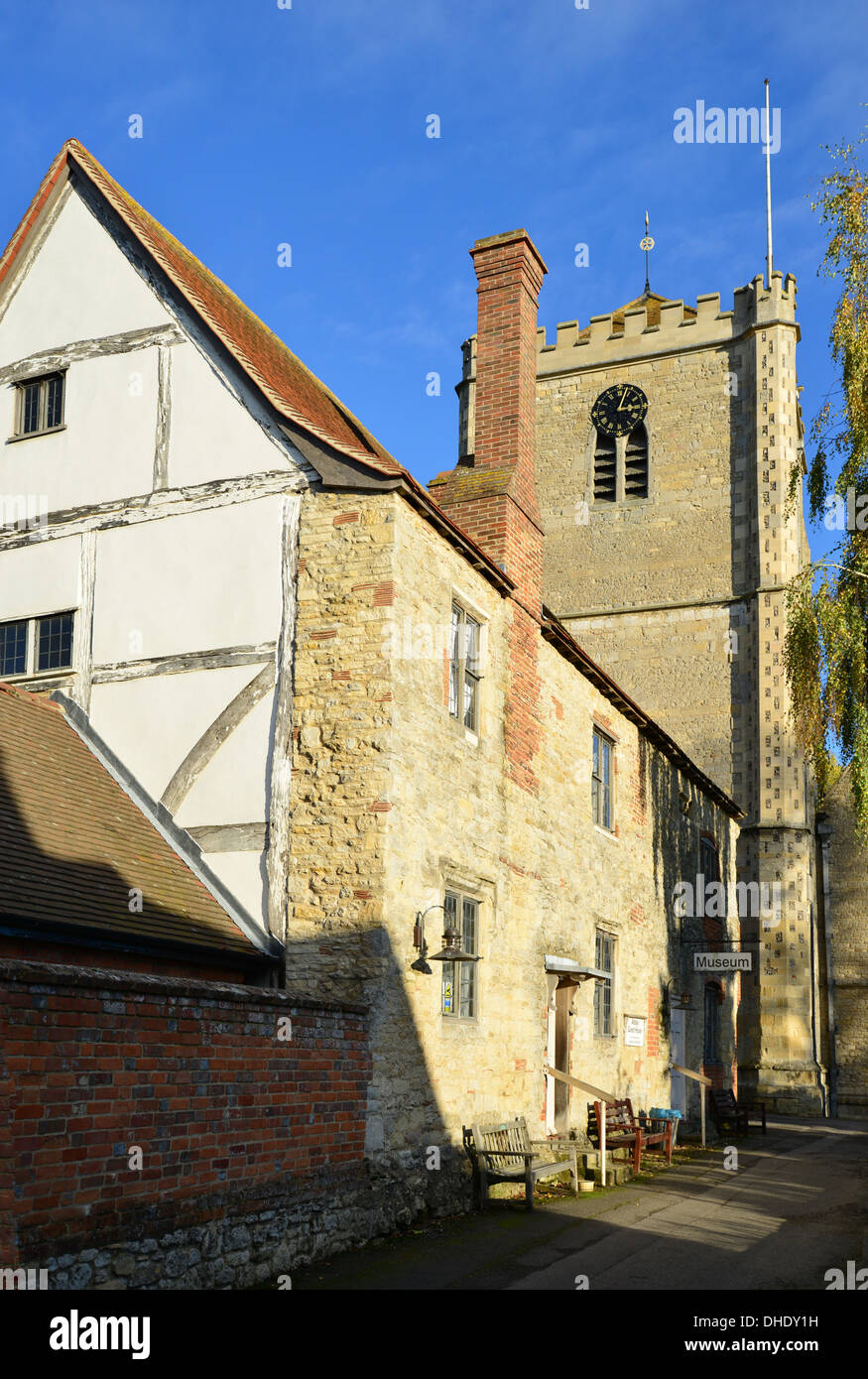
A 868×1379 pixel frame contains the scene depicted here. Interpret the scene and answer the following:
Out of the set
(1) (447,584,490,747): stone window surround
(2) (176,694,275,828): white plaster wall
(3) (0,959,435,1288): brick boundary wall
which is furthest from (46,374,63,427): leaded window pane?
(3) (0,959,435,1288): brick boundary wall

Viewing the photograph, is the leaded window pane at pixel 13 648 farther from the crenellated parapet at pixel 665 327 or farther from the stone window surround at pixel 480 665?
the crenellated parapet at pixel 665 327

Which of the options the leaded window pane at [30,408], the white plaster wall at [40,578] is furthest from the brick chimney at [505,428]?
the leaded window pane at [30,408]

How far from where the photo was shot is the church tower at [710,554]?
29.3 m

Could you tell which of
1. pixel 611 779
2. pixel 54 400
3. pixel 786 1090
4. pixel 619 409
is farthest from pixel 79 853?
pixel 619 409

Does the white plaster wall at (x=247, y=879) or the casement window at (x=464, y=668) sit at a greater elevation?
the casement window at (x=464, y=668)

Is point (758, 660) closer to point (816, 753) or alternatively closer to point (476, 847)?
point (816, 753)

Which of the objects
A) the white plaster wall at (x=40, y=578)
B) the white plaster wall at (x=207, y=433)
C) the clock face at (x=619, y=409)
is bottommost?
the white plaster wall at (x=40, y=578)

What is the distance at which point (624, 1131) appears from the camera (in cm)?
1648

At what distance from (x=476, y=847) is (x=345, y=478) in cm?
399

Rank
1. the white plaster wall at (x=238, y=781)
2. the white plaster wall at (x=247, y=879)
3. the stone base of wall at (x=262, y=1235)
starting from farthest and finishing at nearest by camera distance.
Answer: the white plaster wall at (x=238, y=781), the white plaster wall at (x=247, y=879), the stone base of wall at (x=262, y=1235)

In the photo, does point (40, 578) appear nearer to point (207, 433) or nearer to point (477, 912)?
point (207, 433)

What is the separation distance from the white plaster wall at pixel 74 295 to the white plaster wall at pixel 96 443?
18.3 inches

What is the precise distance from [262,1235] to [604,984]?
32.1 ft
